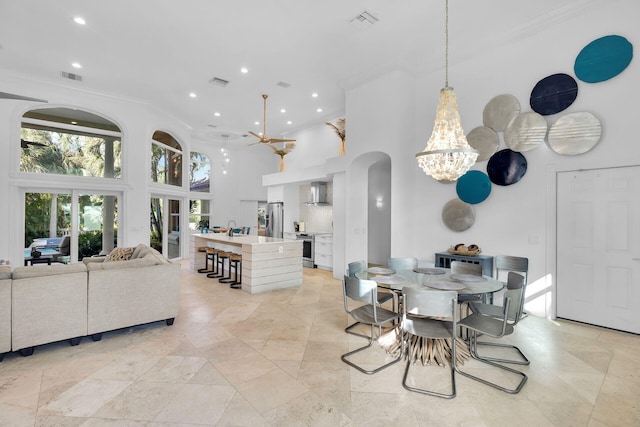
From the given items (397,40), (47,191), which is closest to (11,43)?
(47,191)

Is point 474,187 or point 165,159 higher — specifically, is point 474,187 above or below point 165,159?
below

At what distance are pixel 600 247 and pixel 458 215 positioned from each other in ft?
5.58

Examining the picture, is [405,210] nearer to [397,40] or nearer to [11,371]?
[397,40]

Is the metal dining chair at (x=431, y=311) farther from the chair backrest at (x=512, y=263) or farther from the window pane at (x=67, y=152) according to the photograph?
the window pane at (x=67, y=152)

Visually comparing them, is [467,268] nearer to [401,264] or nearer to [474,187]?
[401,264]

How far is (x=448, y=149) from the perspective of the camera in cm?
302

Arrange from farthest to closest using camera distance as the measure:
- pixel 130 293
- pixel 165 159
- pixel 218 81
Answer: pixel 165 159
pixel 218 81
pixel 130 293

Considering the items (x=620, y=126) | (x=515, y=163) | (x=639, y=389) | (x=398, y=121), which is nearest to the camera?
(x=639, y=389)

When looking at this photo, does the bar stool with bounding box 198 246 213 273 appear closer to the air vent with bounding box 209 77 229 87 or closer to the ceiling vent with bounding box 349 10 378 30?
the air vent with bounding box 209 77 229 87

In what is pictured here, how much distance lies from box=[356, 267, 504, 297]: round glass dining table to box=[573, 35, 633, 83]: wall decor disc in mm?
2816

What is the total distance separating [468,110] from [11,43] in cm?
703

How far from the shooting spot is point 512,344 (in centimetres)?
337

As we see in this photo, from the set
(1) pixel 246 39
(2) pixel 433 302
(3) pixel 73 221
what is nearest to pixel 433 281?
(2) pixel 433 302

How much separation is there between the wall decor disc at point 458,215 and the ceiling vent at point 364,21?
287 centimetres
